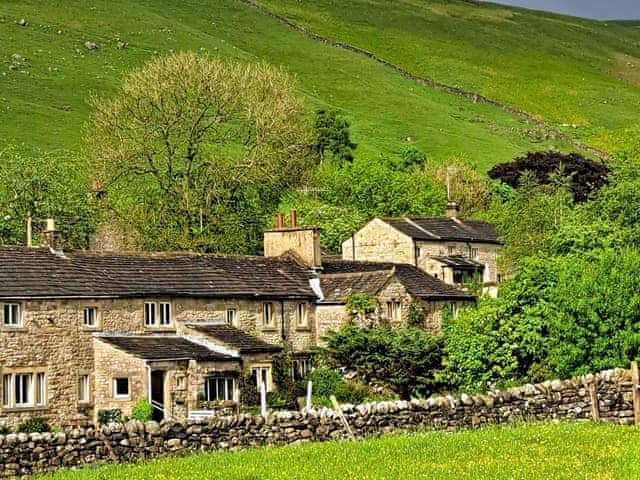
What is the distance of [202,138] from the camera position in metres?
84.3

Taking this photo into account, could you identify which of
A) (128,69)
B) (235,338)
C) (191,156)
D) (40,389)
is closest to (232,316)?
(235,338)

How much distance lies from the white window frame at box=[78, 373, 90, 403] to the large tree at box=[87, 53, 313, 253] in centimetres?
2630

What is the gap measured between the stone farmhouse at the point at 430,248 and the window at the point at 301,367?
70.2ft

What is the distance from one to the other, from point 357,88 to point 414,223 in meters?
101

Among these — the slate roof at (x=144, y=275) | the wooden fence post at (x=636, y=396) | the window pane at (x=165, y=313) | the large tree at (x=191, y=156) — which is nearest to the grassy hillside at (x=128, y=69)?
the large tree at (x=191, y=156)

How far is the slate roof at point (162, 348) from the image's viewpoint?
178 feet

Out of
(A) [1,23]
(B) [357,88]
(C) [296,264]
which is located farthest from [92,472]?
(B) [357,88]

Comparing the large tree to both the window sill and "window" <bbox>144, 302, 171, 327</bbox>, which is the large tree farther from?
the window sill

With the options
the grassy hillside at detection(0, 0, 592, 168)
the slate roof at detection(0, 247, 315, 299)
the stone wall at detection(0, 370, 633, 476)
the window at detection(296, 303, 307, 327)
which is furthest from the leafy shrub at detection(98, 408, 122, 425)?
the grassy hillside at detection(0, 0, 592, 168)

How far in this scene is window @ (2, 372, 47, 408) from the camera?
51.6m

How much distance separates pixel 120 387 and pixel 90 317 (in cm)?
342

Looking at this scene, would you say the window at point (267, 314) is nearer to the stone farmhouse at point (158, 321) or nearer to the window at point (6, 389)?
the stone farmhouse at point (158, 321)

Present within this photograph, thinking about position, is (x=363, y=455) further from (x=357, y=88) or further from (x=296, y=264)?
(x=357, y=88)

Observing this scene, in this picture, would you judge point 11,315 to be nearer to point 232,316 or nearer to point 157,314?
point 157,314
